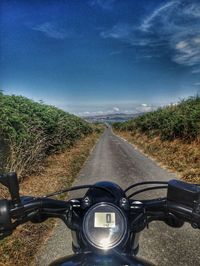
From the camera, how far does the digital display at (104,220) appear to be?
4.63ft

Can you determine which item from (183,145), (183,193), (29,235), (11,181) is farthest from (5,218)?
(183,145)

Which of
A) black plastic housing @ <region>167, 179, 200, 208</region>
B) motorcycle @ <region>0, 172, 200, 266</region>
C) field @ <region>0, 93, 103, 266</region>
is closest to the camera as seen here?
motorcycle @ <region>0, 172, 200, 266</region>

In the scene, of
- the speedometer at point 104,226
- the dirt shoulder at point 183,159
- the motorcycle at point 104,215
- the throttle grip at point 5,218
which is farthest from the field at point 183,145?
the throttle grip at point 5,218

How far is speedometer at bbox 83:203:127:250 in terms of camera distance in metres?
1.37

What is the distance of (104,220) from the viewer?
1.43 m

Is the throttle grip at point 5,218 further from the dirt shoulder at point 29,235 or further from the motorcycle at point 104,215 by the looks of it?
the dirt shoulder at point 29,235

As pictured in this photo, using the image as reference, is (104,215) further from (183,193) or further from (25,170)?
(25,170)

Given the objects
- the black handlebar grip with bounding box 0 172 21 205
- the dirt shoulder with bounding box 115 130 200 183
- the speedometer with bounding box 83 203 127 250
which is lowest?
the dirt shoulder with bounding box 115 130 200 183

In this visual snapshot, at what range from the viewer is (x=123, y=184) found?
9.03 metres

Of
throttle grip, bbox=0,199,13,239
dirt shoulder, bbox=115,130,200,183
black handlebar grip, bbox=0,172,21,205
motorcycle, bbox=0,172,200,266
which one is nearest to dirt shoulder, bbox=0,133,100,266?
motorcycle, bbox=0,172,200,266

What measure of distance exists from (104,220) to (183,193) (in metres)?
0.45

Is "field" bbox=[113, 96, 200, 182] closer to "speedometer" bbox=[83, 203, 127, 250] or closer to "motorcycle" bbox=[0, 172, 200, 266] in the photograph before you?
"motorcycle" bbox=[0, 172, 200, 266]

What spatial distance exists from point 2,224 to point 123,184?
305 inches

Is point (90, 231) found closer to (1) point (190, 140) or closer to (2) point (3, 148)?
(2) point (3, 148)
